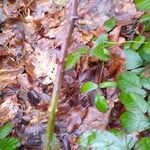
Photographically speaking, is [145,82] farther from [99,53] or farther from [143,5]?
[143,5]

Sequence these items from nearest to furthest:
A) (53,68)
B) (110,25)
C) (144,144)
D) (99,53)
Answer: (144,144) → (99,53) → (110,25) → (53,68)

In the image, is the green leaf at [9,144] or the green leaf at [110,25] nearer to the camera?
the green leaf at [9,144]

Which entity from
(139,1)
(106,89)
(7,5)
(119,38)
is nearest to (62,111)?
(106,89)

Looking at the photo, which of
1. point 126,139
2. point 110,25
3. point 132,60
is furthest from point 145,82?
point 110,25

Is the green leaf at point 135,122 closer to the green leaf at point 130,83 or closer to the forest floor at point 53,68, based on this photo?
the green leaf at point 130,83

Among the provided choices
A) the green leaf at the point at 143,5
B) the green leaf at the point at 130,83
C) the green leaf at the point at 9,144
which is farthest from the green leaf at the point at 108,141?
the green leaf at the point at 143,5

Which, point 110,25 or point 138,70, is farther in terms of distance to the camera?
point 110,25
